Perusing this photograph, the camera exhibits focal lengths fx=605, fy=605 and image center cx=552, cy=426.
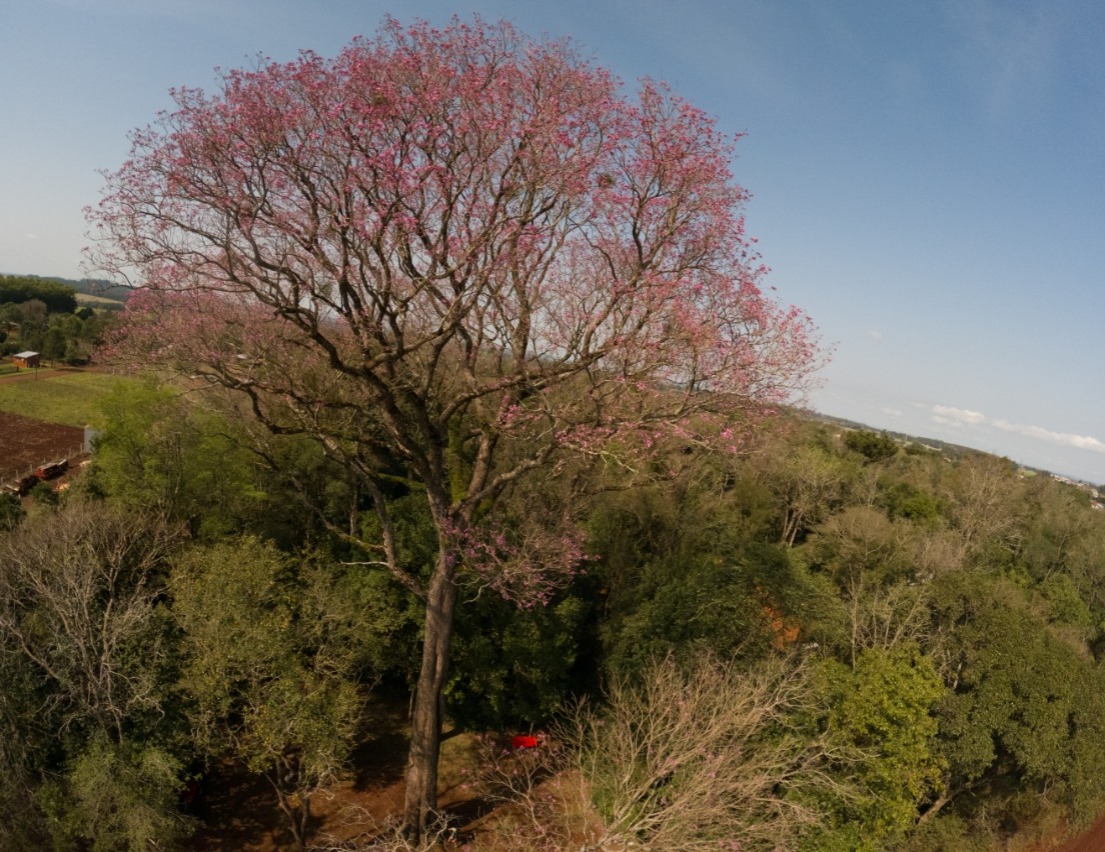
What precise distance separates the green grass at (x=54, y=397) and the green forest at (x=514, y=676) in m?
23.3

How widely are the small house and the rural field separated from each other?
1334mm

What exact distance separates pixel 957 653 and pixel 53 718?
59.7ft

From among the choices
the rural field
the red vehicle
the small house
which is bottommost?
the red vehicle

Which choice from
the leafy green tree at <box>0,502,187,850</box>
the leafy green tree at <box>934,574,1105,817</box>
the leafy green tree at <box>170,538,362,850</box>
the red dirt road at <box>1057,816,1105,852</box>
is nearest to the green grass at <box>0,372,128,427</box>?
the leafy green tree at <box>0,502,187,850</box>

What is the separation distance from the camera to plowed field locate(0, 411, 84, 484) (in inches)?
1164

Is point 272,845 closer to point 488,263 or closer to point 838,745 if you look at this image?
point 838,745

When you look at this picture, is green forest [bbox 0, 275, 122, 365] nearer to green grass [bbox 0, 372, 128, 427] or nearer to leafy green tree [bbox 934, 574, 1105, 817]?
green grass [bbox 0, 372, 128, 427]

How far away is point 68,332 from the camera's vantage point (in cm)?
5038

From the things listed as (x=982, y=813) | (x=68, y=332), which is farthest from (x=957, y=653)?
(x=68, y=332)

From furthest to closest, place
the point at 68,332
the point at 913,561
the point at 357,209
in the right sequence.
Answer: the point at 68,332 → the point at 913,561 → the point at 357,209

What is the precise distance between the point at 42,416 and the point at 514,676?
38979 mm

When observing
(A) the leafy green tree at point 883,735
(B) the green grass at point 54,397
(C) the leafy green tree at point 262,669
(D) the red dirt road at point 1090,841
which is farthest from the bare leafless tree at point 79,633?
(B) the green grass at point 54,397

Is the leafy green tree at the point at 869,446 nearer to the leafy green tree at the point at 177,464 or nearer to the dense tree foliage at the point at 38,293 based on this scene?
the leafy green tree at the point at 177,464

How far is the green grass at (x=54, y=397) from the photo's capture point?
3794 cm
